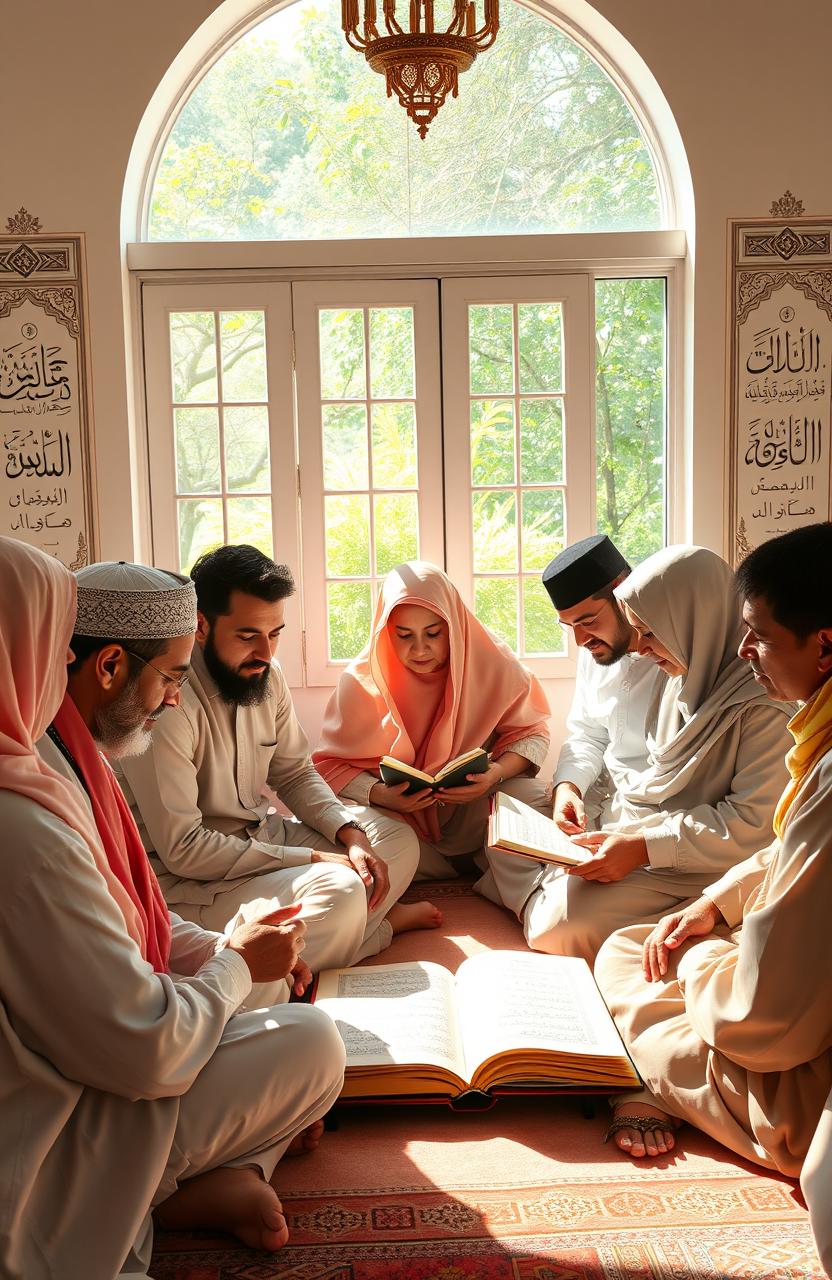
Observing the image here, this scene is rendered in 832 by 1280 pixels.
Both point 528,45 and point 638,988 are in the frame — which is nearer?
point 638,988

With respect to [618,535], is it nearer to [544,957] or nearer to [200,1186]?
[544,957]

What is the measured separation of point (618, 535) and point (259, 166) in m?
Result: 2.10

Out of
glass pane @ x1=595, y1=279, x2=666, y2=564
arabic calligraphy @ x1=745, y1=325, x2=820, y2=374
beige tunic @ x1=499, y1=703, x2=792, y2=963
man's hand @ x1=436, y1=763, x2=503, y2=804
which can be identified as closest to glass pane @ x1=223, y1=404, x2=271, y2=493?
glass pane @ x1=595, y1=279, x2=666, y2=564

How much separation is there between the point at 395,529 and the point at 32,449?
1456mm

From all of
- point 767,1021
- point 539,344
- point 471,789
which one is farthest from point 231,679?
point 539,344

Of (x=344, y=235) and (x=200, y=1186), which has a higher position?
(x=344, y=235)

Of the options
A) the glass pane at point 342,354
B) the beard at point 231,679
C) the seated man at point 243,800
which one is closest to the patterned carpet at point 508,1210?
the seated man at point 243,800

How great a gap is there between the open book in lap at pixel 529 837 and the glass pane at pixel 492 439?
6.12ft

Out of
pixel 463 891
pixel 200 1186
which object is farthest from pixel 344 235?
pixel 200 1186

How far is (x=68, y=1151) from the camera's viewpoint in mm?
1718

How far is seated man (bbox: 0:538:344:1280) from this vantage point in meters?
1.63

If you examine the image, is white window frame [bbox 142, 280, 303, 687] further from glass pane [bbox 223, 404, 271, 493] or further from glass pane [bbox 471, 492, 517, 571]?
glass pane [bbox 471, 492, 517, 571]

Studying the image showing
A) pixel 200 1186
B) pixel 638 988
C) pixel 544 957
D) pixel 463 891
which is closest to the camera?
pixel 200 1186

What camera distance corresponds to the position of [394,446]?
15.9 feet
